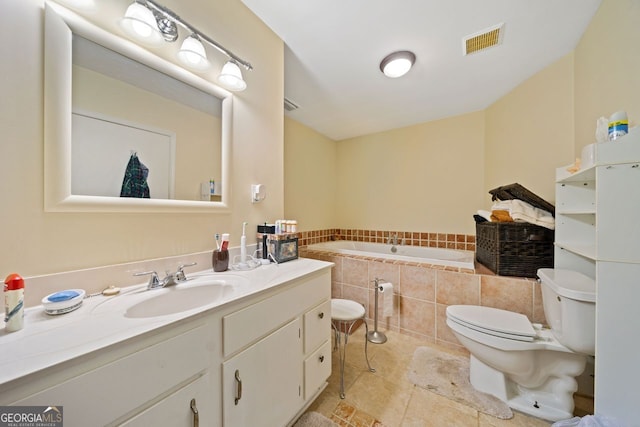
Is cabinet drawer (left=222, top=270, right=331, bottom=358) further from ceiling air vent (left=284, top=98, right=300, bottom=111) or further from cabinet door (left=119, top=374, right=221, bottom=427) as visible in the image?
ceiling air vent (left=284, top=98, right=300, bottom=111)

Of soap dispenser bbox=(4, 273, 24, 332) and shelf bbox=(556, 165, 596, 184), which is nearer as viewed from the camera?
soap dispenser bbox=(4, 273, 24, 332)

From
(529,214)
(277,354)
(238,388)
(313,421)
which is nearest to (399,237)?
(529,214)

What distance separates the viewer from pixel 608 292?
0.87m

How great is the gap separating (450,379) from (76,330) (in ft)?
6.55

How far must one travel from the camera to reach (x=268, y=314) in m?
0.98

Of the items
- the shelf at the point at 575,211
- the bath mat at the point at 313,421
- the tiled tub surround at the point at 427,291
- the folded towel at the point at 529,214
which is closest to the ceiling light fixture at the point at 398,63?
the folded towel at the point at 529,214

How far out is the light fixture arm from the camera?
99cm

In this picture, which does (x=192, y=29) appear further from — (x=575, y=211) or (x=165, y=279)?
(x=575, y=211)

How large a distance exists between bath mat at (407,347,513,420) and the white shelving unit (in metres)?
0.54

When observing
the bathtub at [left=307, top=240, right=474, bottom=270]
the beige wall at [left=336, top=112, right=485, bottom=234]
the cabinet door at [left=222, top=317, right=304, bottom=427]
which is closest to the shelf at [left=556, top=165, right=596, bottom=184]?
the bathtub at [left=307, top=240, right=474, bottom=270]

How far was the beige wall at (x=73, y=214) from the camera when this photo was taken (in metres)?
0.72

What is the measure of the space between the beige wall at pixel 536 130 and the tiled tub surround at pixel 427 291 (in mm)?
906

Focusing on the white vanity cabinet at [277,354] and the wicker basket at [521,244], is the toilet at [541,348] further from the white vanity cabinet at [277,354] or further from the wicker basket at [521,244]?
the white vanity cabinet at [277,354]

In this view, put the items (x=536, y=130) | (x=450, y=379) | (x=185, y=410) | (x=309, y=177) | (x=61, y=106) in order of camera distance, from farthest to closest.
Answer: (x=309, y=177)
(x=536, y=130)
(x=450, y=379)
(x=61, y=106)
(x=185, y=410)
